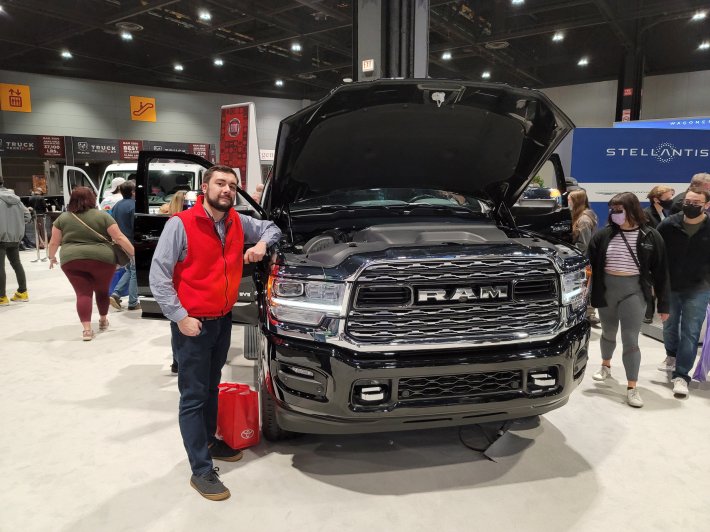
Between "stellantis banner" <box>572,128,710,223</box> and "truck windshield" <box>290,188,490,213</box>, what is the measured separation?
433 cm

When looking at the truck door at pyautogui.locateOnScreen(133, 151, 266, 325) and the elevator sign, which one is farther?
the elevator sign

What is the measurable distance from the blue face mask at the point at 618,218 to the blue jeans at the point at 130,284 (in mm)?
5445

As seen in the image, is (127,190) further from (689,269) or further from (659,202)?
(659,202)

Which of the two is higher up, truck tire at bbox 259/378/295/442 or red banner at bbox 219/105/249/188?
red banner at bbox 219/105/249/188

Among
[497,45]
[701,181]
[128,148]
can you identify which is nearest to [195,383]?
[701,181]

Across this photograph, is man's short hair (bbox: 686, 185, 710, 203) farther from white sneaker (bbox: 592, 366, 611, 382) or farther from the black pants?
the black pants

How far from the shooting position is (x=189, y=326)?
2.36m

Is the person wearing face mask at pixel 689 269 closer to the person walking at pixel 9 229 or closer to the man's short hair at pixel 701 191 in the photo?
the man's short hair at pixel 701 191

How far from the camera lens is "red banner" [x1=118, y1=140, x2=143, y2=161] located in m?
16.6

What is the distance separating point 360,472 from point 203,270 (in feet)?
4.51

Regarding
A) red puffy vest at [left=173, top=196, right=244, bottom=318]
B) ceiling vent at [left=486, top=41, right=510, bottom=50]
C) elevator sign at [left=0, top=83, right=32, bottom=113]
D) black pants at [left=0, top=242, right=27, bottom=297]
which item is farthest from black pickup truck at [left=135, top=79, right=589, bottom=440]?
elevator sign at [left=0, top=83, right=32, bottom=113]

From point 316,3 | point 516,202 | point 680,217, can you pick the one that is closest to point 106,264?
point 516,202

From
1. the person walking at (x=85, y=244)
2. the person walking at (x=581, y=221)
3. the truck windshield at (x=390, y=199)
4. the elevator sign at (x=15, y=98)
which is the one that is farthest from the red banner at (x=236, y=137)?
the elevator sign at (x=15, y=98)

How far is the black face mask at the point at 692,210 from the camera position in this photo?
3704 mm
